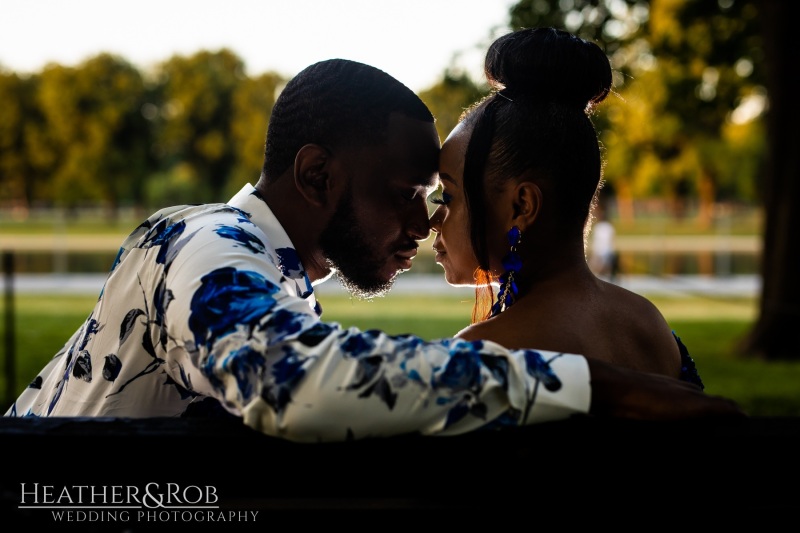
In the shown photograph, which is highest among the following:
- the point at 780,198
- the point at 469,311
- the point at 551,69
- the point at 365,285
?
the point at 551,69

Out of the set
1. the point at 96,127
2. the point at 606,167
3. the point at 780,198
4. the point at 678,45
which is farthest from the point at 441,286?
the point at 96,127

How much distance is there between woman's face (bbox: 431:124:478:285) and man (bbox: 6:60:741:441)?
16 cm

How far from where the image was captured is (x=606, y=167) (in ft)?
14.1

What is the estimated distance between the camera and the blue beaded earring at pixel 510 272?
198 centimetres

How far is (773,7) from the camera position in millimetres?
10883

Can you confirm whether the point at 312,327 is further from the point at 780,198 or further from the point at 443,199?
the point at 780,198

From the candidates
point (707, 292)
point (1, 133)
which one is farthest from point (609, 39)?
point (1, 133)

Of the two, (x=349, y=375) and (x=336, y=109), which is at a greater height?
(x=336, y=109)

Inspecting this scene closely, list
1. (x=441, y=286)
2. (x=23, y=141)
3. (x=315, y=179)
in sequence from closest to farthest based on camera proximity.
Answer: (x=315, y=179) → (x=441, y=286) → (x=23, y=141)

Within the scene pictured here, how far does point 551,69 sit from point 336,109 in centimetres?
62

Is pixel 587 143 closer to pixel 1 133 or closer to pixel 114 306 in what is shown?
pixel 114 306

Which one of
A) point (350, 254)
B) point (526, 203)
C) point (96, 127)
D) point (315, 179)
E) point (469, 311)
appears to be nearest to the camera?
point (526, 203)

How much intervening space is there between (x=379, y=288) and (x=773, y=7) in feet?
33.0

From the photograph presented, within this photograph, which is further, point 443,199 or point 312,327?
point 443,199
